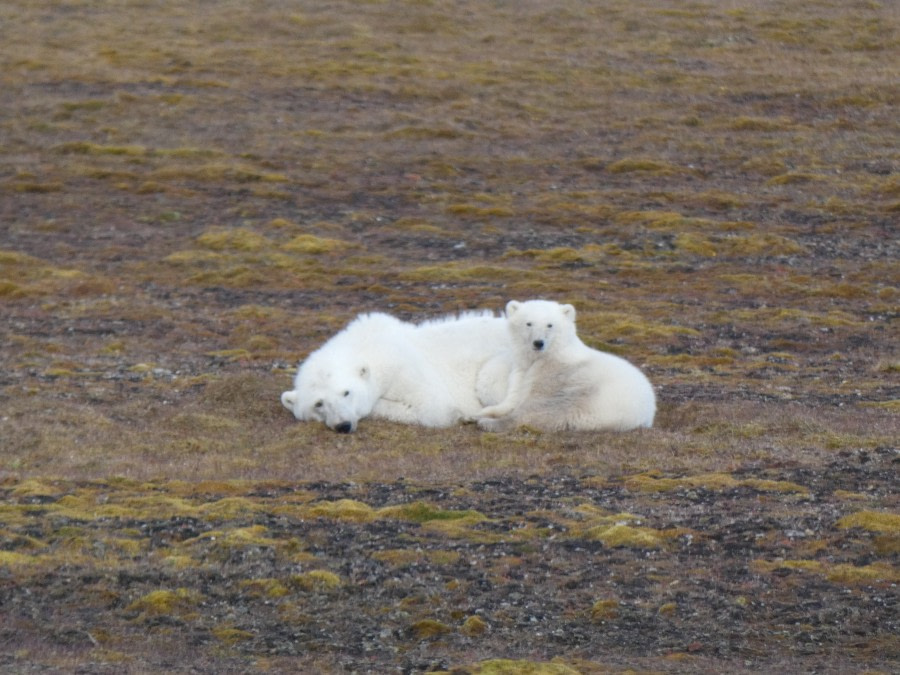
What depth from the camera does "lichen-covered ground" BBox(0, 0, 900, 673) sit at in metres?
9.70

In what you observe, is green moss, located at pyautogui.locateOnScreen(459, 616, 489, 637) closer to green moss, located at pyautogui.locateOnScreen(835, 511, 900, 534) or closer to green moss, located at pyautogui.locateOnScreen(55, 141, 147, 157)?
green moss, located at pyautogui.locateOnScreen(835, 511, 900, 534)

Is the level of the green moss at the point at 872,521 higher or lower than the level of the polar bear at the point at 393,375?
higher

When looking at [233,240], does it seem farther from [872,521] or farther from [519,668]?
[519,668]

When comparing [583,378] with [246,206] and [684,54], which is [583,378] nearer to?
[246,206]

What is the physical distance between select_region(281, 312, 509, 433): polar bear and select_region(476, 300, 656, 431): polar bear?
2.04ft

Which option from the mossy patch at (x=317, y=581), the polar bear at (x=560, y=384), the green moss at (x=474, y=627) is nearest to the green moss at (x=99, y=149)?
the polar bear at (x=560, y=384)

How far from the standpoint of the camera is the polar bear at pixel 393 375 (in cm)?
1539

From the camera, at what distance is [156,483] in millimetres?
13070

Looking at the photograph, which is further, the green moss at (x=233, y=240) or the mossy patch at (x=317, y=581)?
the green moss at (x=233, y=240)

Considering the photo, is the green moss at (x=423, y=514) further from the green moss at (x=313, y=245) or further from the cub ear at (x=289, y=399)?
the green moss at (x=313, y=245)

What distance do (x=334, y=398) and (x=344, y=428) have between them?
35cm

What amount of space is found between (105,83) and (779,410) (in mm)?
34750

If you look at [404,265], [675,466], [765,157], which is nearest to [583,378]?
[675,466]

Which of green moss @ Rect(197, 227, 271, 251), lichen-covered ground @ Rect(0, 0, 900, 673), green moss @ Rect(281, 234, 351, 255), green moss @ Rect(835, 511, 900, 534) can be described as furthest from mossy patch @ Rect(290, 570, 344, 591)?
green moss @ Rect(197, 227, 271, 251)
